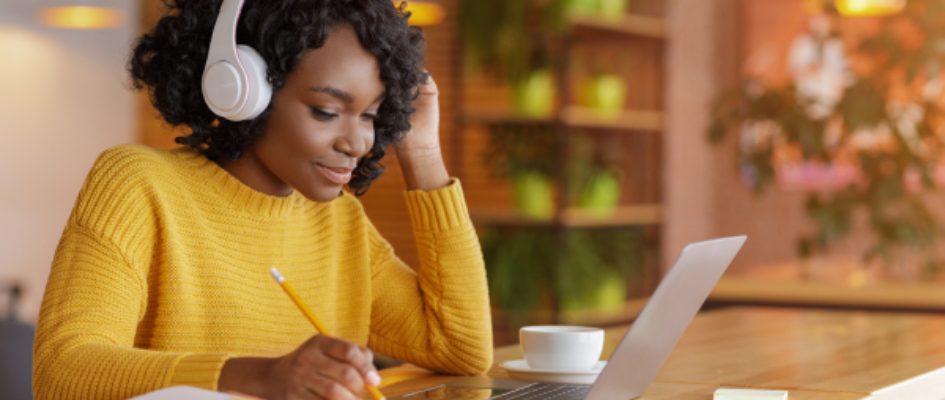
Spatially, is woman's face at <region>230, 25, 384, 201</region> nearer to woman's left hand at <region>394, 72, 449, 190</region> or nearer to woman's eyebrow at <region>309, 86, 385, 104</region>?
woman's eyebrow at <region>309, 86, 385, 104</region>

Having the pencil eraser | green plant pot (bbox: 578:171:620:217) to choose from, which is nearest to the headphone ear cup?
the pencil eraser

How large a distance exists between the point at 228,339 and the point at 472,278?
0.39 meters

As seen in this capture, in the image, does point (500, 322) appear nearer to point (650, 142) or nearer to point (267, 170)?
point (650, 142)

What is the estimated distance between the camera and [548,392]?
174 cm

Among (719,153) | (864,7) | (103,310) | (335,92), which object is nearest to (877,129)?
(864,7)

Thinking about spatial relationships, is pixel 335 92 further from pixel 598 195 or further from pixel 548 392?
pixel 598 195

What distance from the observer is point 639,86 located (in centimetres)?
600

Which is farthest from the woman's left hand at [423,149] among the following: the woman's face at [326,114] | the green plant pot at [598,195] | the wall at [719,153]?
the wall at [719,153]

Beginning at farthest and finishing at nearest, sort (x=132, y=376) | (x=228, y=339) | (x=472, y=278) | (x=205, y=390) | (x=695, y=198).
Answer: (x=695, y=198) < (x=472, y=278) < (x=228, y=339) < (x=132, y=376) < (x=205, y=390)

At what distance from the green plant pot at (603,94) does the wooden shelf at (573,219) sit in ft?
1.31

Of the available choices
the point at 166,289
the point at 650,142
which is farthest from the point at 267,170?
the point at 650,142

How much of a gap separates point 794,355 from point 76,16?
424 centimetres

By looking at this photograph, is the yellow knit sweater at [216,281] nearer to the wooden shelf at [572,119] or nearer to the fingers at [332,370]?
the fingers at [332,370]

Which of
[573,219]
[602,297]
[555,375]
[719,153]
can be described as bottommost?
[602,297]
